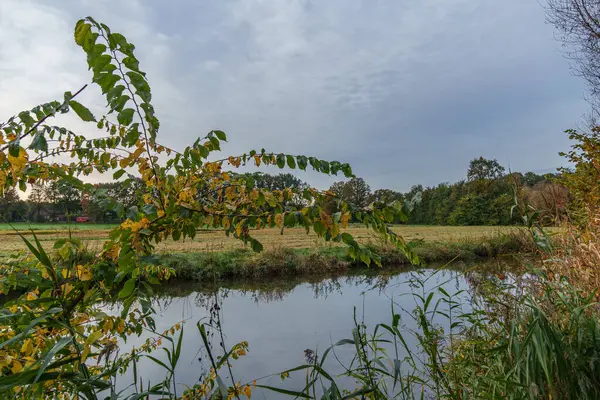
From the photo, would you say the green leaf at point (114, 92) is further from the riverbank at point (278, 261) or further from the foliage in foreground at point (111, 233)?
the riverbank at point (278, 261)

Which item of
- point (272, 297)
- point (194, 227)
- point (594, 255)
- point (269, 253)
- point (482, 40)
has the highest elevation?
point (482, 40)

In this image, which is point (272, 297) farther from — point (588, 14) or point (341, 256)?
point (588, 14)

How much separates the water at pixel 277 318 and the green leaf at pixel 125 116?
189 centimetres

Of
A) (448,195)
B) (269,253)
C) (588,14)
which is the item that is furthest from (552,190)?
(448,195)

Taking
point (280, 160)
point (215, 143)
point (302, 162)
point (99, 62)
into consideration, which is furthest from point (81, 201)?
point (302, 162)

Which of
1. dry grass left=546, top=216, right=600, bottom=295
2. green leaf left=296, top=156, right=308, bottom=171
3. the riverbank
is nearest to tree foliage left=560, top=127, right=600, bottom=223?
the riverbank

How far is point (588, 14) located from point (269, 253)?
9845mm

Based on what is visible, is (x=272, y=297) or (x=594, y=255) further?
(x=272, y=297)

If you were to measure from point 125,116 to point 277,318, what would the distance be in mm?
5782

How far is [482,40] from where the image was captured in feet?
19.2

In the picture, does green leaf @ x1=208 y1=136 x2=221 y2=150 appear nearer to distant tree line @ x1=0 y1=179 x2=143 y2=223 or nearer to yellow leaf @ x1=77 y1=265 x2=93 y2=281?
distant tree line @ x1=0 y1=179 x2=143 y2=223

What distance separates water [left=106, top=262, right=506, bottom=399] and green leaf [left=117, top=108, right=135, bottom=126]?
189cm

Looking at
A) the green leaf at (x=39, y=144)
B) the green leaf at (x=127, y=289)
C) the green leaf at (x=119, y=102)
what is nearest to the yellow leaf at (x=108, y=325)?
the green leaf at (x=127, y=289)

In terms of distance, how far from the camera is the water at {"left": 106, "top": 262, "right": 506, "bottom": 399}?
4.19 meters
